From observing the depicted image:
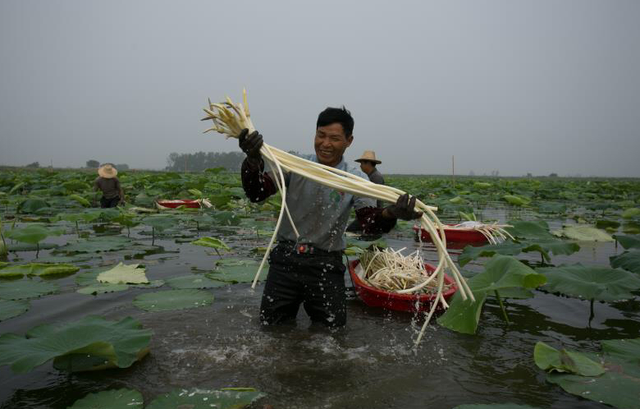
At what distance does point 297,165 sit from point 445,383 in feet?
4.24

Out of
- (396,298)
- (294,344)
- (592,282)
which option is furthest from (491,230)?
(294,344)

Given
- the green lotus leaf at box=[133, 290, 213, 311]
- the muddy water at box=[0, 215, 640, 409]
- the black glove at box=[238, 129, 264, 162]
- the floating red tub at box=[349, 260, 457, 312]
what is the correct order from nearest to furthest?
1. the muddy water at box=[0, 215, 640, 409]
2. the black glove at box=[238, 129, 264, 162]
3. the green lotus leaf at box=[133, 290, 213, 311]
4. the floating red tub at box=[349, 260, 457, 312]

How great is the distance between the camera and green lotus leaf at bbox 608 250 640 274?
3.03 meters

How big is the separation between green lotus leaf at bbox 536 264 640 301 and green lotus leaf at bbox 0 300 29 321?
331cm

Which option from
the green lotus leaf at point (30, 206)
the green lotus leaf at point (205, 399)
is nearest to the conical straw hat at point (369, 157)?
the green lotus leaf at point (205, 399)

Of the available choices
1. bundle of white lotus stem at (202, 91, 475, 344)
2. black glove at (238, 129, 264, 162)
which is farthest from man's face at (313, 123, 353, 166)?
black glove at (238, 129, 264, 162)

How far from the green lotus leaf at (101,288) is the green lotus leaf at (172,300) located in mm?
292

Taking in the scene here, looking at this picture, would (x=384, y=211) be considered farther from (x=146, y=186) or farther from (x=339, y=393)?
(x=146, y=186)

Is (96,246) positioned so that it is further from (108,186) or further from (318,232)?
(108,186)

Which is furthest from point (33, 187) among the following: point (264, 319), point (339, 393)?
point (339, 393)

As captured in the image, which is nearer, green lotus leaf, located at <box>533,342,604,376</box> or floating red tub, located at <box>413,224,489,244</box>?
green lotus leaf, located at <box>533,342,604,376</box>

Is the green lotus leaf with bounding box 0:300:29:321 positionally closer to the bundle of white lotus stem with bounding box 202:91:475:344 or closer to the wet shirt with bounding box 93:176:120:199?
the bundle of white lotus stem with bounding box 202:91:475:344

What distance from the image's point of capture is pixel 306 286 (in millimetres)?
2547

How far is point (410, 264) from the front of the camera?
3.56m
